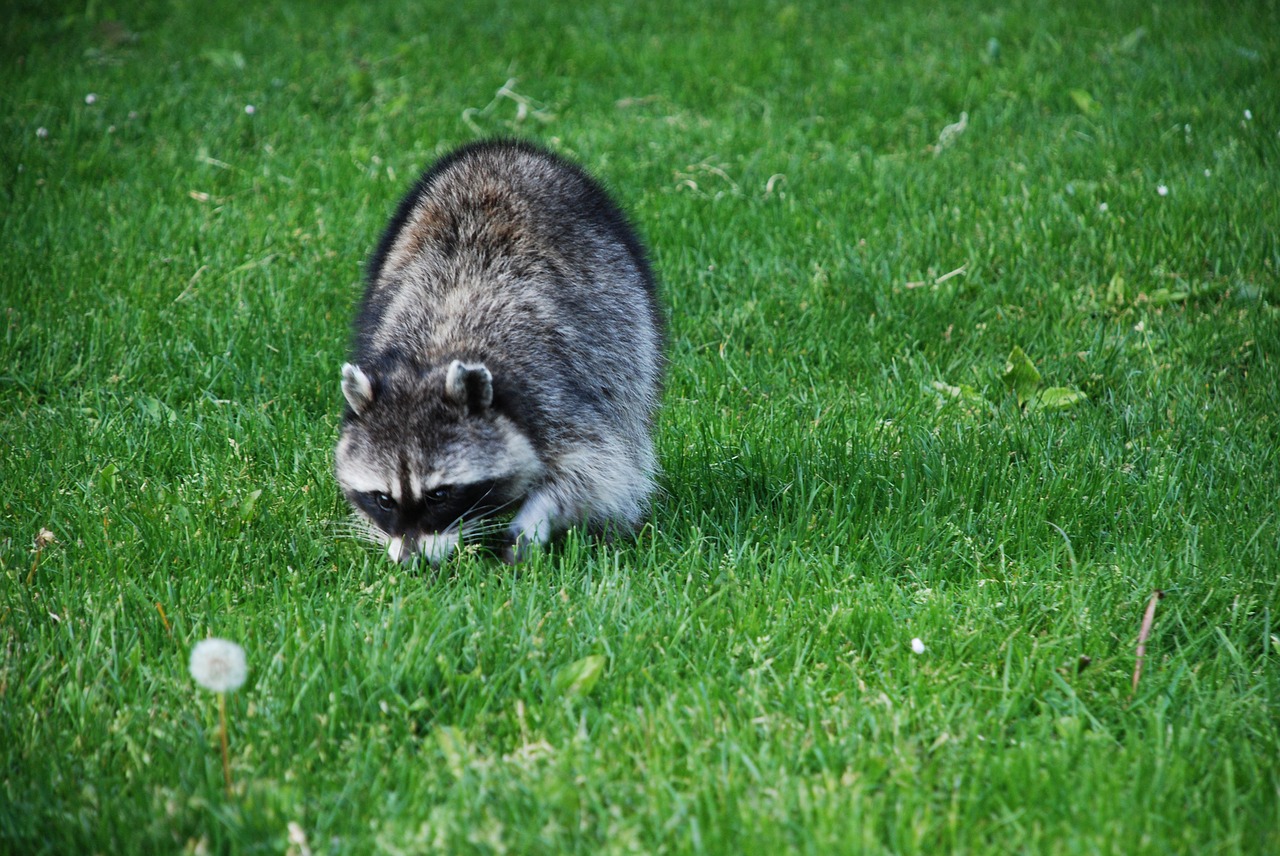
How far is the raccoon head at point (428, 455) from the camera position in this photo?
10.9ft

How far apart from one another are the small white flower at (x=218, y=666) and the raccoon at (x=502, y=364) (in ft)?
3.07

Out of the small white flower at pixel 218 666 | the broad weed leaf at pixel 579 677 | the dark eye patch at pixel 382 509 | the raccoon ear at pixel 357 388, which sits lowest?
the broad weed leaf at pixel 579 677

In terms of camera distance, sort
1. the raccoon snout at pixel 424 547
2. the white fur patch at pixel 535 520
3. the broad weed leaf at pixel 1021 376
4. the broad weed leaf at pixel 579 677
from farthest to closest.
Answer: the broad weed leaf at pixel 1021 376, the white fur patch at pixel 535 520, the raccoon snout at pixel 424 547, the broad weed leaf at pixel 579 677

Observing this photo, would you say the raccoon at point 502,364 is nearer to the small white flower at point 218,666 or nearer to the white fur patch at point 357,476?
the white fur patch at point 357,476

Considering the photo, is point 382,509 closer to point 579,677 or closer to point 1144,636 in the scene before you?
point 579,677

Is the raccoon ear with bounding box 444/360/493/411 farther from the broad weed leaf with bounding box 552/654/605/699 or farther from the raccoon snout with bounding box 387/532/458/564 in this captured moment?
the broad weed leaf with bounding box 552/654/605/699

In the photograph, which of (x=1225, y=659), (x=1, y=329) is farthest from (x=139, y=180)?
(x=1225, y=659)

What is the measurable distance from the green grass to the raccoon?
18cm

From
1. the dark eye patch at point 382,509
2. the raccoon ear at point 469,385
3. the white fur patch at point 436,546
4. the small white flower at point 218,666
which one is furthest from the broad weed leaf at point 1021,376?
the small white flower at point 218,666

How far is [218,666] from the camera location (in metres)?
2.38

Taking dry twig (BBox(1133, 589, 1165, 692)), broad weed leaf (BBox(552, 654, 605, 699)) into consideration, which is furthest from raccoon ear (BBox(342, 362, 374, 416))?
dry twig (BBox(1133, 589, 1165, 692))

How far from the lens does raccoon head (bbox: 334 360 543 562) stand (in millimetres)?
3332

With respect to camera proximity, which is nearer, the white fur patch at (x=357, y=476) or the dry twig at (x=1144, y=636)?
the dry twig at (x=1144, y=636)

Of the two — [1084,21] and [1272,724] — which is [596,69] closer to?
[1084,21]
